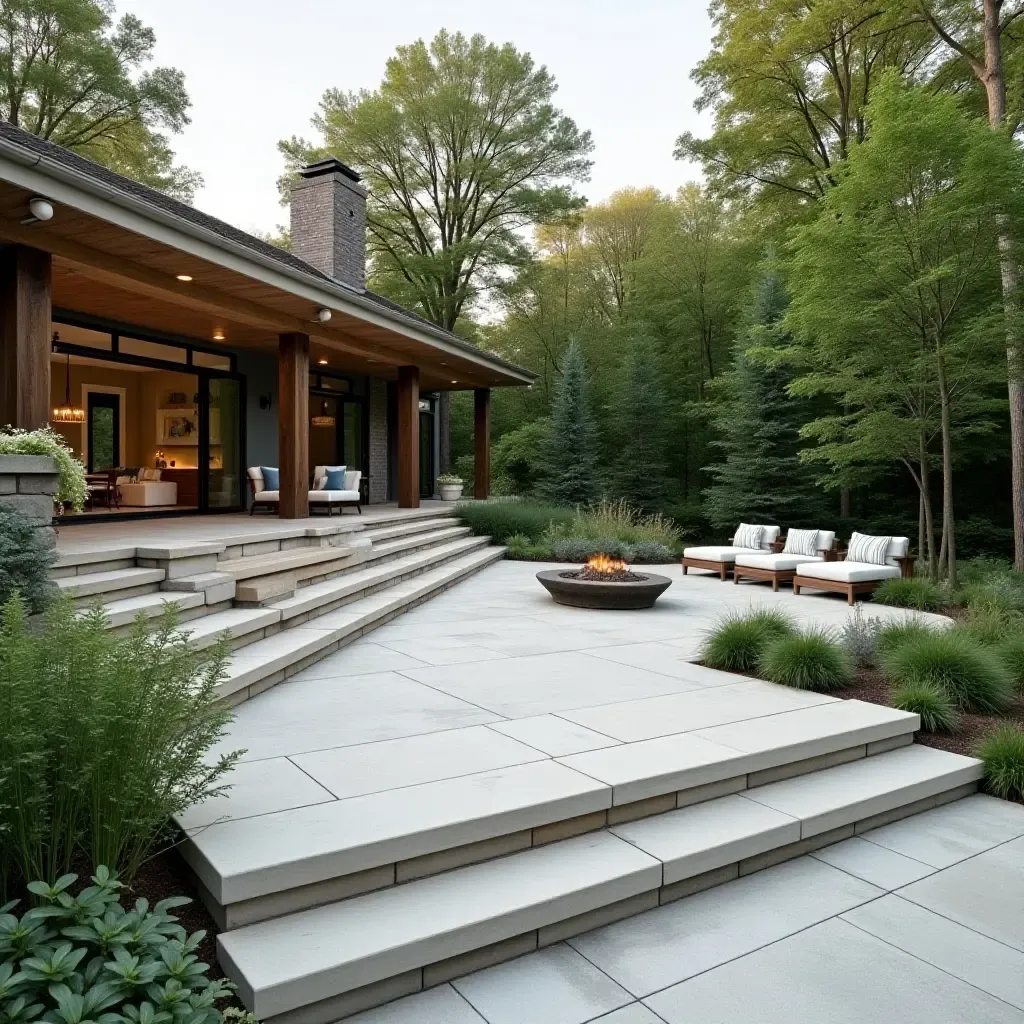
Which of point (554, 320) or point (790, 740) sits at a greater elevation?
point (554, 320)

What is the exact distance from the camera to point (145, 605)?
448 cm

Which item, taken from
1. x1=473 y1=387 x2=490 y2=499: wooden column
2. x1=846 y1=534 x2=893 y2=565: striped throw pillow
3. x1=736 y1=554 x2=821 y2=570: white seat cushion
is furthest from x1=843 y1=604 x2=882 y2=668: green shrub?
x1=473 y1=387 x2=490 y2=499: wooden column

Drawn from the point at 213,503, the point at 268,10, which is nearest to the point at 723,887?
the point at 213,503

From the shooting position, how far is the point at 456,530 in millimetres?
11969

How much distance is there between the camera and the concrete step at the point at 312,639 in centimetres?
408

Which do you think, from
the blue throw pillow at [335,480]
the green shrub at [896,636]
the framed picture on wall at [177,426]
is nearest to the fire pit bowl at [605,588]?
the green shrub at [896,636]

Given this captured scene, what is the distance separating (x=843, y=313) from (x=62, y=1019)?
30.9ft

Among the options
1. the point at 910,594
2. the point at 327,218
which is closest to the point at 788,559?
the point at 910,594

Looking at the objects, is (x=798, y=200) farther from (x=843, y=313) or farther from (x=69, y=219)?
(x=69, y=219)

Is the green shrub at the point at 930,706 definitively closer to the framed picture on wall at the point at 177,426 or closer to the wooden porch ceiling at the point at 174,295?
the wooden porch ceiling at the point at 174,295

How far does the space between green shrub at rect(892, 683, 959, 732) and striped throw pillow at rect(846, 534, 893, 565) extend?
5.09 meters

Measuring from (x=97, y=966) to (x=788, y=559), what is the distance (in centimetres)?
920

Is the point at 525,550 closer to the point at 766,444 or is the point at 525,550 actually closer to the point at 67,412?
the point at 766,444

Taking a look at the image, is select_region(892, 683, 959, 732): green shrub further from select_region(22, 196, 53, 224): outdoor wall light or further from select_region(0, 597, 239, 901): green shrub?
select_region(22, 196, 53, 224): outdoor wall light
